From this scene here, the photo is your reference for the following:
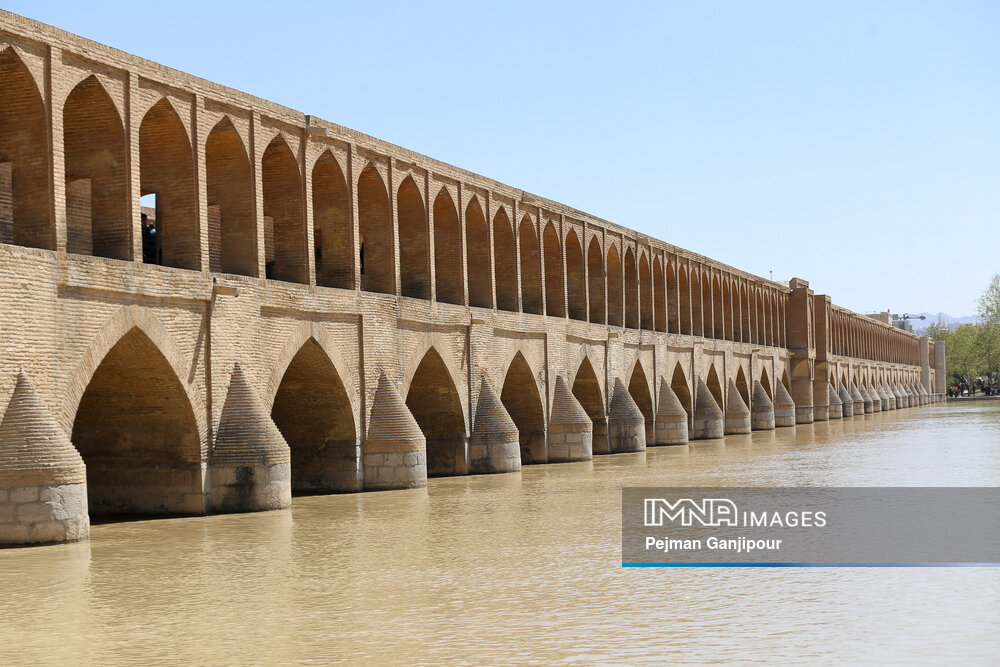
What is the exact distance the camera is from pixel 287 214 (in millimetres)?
18594

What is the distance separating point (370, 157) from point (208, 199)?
334 centimetres

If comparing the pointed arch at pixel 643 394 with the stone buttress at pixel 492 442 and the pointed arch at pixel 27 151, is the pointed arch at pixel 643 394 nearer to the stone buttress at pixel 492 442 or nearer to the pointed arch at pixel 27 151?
the stone buttress at pixel 492 442

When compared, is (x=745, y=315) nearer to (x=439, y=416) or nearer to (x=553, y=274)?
Answer: (x=553, y=274)

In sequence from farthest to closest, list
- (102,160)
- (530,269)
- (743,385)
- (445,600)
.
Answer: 1. (743,385)
2. (530,269)
3. (102,160)
4. (445,600)

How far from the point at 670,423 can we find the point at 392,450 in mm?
15410

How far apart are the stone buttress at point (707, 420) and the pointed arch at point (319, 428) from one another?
1892 cm

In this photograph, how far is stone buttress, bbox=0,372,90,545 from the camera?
475 inches

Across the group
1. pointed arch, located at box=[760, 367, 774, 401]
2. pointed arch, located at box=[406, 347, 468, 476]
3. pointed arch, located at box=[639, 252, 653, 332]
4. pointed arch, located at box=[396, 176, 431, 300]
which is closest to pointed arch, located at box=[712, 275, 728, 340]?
pointed arch, located at box=[760, 367, 774, 401]

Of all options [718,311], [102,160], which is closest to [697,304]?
[718,311]

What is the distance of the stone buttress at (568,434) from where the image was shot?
25.8 meters

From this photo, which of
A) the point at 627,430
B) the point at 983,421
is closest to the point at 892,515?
the point at 627,430

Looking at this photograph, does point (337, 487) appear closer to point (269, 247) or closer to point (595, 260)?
point (269, 247)

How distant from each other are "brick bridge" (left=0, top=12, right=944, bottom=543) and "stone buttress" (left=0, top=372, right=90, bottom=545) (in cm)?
2

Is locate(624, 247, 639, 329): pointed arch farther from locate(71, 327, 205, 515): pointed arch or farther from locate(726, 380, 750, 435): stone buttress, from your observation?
locate(71, 327, 205, 515): pointed arch
